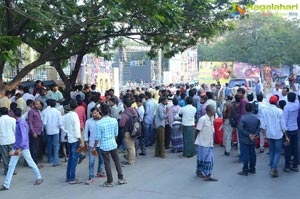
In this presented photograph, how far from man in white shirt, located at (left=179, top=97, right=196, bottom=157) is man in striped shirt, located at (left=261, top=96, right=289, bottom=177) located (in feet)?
7.45

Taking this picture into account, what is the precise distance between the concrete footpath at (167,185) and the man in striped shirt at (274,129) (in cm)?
37

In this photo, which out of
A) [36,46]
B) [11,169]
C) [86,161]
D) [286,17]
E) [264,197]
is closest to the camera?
[264,197]

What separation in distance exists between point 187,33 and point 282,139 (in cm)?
750

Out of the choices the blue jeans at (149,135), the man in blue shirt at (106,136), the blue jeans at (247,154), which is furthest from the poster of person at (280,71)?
the man in blue shirt at (106,136)

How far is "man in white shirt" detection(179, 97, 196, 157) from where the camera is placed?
10188 millimetres

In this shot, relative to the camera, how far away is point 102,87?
24109 millimetres

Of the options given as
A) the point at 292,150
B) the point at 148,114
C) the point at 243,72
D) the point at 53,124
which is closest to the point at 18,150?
the point at 53,124

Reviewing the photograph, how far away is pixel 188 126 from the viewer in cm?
1028

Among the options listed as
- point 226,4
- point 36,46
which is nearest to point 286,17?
point 226,4

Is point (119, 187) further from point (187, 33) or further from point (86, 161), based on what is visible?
point (187, 33)

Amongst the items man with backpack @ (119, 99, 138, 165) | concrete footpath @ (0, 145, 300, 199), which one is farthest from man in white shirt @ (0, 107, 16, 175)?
man with backpack @ (119, 99, 138, 165)

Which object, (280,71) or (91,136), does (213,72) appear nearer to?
(280,71)

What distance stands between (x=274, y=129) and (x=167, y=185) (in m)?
2.50

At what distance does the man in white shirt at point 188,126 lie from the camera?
10.2 meters
